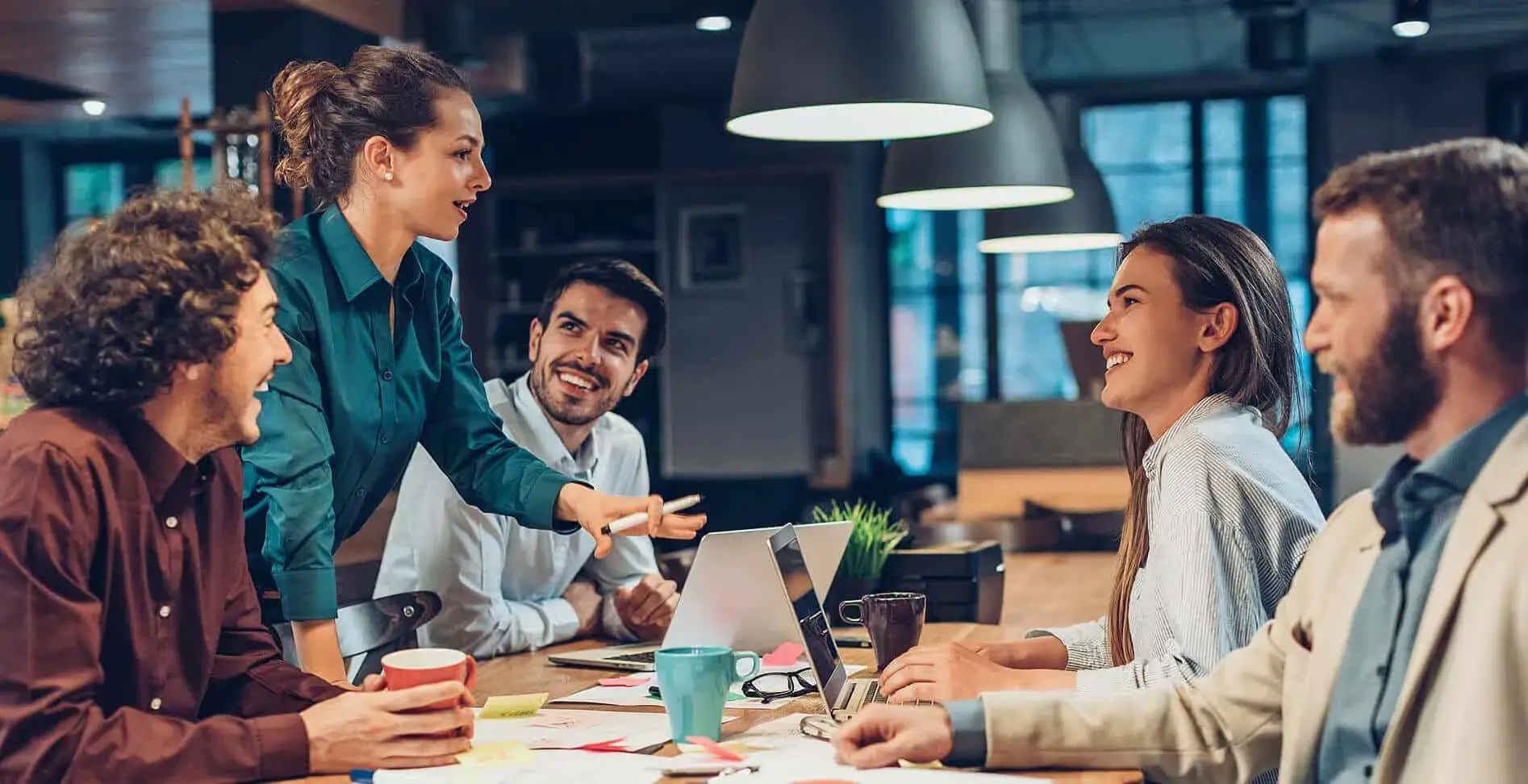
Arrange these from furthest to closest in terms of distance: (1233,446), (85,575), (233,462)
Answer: (1233,446) < (233,462) < (85,575)

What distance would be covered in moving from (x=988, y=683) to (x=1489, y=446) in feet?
2.33

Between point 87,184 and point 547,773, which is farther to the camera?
point 87,184

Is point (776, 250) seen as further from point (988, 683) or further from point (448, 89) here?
point (988, 683)

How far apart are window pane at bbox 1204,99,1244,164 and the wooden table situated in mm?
7406

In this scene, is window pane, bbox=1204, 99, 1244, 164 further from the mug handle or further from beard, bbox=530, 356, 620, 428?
the mug handle

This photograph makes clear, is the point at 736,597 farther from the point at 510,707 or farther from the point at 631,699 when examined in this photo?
the point at 510,707

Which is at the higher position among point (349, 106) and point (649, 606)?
point (349, 106)

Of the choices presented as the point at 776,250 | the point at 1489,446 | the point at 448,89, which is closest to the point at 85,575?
the point at 448,89

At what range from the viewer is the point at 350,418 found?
8.30ft

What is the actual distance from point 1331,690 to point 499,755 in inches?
34.0

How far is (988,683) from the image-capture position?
1972 mm

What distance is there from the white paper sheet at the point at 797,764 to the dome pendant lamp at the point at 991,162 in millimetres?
2396

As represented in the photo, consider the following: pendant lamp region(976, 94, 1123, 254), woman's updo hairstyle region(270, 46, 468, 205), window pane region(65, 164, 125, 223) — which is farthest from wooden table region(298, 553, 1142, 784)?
window pane region(65, 164, 125, 223)

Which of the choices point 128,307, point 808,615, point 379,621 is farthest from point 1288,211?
point 128,307
